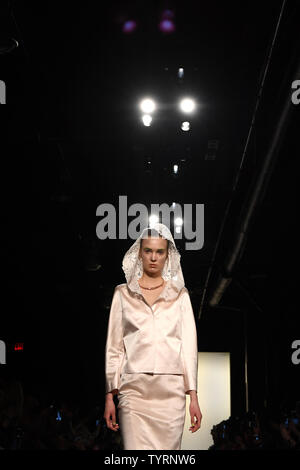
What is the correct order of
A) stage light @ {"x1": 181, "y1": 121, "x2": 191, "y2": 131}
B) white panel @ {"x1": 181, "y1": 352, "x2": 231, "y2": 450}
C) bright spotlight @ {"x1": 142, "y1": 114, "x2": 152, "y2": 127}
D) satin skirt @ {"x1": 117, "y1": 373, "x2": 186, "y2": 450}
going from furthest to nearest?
1. white panel @ {"x1": 181, "y1": 352, "x2": 231, "y2": 450}
2. stage light @ {"x1": 181, "y1": 121, "x2": 191, "y2": 131}
3. bright spotlight @ {"x1": 142, "y1": 114, "x2": 152, "y2": 127}
4. satin skirt @ {"x1": 117, "y1": 373, "x2": 186, "y2": 450}

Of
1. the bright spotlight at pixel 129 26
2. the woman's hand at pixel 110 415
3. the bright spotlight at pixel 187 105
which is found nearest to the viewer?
the woman's hand at pixel 110 415

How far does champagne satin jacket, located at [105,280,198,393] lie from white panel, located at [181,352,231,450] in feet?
44.9

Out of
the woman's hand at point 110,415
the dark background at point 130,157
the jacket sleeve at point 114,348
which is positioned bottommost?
the woman's hand at point 110,415

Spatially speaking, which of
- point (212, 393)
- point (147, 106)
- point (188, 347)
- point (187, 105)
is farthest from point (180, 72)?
point (212, 393)

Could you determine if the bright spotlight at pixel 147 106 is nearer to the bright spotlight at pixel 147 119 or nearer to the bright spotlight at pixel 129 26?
the bright spotlight at pixel 147 119

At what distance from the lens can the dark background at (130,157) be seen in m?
5.34

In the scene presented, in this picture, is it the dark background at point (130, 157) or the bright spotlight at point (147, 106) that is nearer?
the dark background at point (130, 157)

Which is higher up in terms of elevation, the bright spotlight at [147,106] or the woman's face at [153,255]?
the bright spotlight at [147,106]

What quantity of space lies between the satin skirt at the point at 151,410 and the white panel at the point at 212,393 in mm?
13826

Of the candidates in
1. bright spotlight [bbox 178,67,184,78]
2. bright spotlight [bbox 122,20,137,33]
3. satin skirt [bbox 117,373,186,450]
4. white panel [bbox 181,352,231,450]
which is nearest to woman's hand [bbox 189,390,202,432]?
satin skirt [bbox 117,373,186,450]

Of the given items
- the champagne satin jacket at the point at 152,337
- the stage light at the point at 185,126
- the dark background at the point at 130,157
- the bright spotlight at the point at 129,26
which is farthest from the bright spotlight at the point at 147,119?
the champagne satin jacket at the point at 152,337

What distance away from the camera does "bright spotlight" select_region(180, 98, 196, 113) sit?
6.52 metres

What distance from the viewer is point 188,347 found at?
2.84 meters

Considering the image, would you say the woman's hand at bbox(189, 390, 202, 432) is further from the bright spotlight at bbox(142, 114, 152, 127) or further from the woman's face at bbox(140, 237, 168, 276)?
the bright spotlight at bbox(142, 114, 152, 127)
